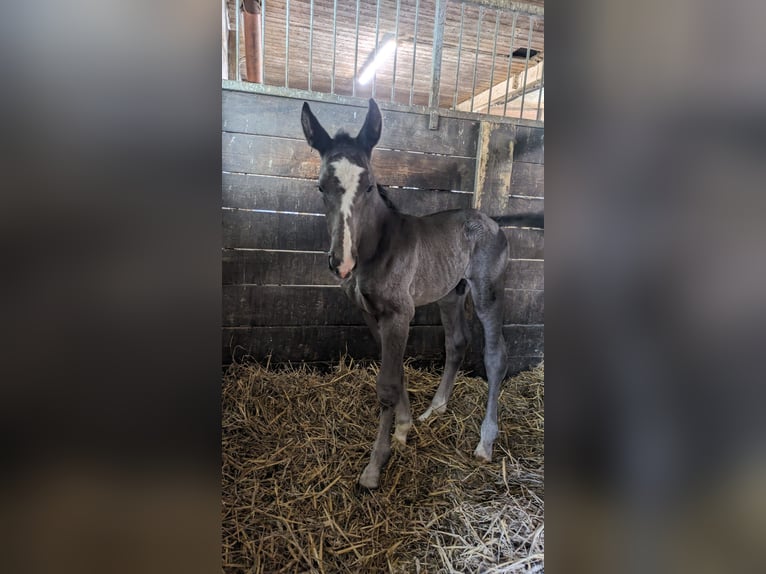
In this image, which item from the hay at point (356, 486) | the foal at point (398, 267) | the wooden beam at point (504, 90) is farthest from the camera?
the wooden beam at point (504, 90)

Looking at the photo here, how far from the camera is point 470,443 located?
103 cm

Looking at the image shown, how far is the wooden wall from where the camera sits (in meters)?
0.90

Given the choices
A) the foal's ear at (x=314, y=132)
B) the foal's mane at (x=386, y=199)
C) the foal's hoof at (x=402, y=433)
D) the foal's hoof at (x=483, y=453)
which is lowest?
the foal's hoof at (x=483, y=453)

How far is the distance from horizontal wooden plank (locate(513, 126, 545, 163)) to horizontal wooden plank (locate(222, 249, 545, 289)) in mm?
337

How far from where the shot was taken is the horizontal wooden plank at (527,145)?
3.52 feet

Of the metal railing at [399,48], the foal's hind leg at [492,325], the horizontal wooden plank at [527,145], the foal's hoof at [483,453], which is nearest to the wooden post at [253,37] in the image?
the metal railing at [399,48]

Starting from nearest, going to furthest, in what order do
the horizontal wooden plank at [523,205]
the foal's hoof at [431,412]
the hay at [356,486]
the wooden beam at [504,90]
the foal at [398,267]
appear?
the hay at [356,486] → the foal at [398,267] → the foal's hoof at [431,412] → the horizontal wooden plank at [523,205] → the wooden beam at [504,90]

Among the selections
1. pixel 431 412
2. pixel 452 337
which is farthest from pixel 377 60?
pixel 431 412

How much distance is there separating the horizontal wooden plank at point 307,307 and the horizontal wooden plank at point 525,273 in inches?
0.8

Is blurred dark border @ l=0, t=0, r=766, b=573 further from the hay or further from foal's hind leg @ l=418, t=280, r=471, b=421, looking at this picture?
foal's hind leg @ l=418, t=280, r=471, b=421
